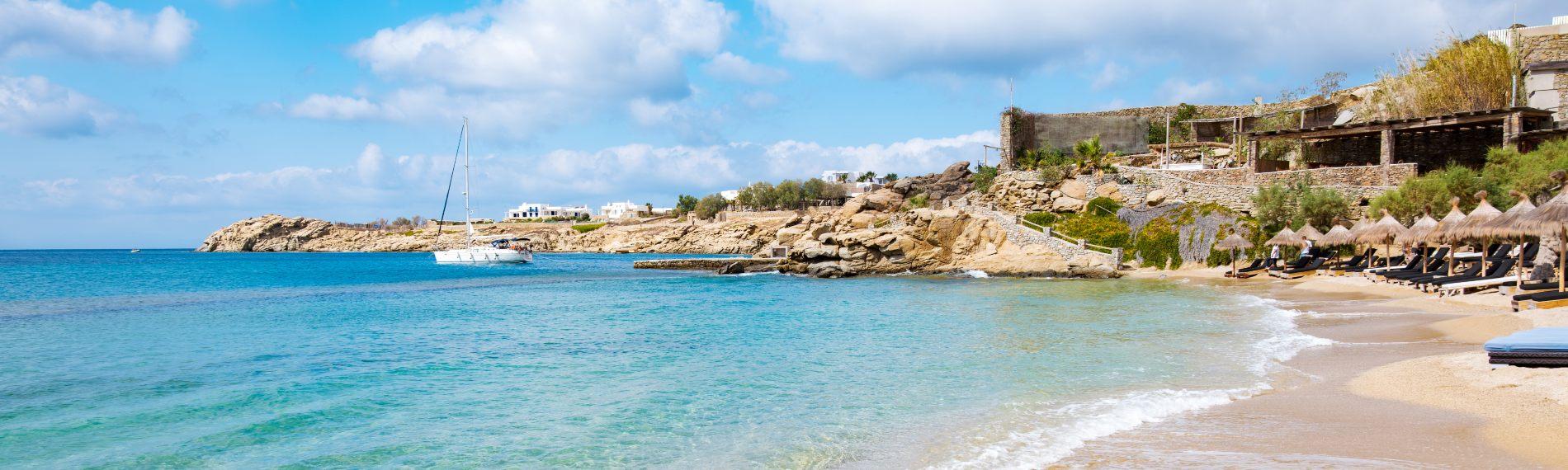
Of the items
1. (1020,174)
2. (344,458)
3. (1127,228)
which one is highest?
(1020,174)

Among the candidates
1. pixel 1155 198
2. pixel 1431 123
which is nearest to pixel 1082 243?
pixel 1155 198

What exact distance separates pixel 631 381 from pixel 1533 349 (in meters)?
10.3

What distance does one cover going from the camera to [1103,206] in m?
40.2

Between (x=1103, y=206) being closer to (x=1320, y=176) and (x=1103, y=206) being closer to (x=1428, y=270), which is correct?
(x=1320, y=176)

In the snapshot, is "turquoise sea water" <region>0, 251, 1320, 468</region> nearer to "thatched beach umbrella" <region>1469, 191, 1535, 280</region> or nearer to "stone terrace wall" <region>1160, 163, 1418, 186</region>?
"thatched beach umbrella" <region>1469, 191, 1535, 280</region>

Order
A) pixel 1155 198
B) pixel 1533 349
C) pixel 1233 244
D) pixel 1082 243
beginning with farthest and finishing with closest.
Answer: pixel 1155 198 < pixel 1082 243 < pixel 1233 244 < pixel 1533 349

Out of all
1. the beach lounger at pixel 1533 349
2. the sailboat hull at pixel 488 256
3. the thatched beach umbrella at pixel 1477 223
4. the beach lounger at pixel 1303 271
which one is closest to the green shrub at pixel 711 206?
the sailboat hull at pixel 488 256

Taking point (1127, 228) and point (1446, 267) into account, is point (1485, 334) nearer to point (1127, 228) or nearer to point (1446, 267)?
point (1446, 267)

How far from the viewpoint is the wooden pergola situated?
92.5 feet

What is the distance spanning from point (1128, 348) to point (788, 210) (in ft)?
260

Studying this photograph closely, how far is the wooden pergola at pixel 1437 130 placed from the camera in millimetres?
28203

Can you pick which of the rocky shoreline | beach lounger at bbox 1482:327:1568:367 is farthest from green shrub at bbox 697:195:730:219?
beach lounger at bbox 1482:327:1568:367

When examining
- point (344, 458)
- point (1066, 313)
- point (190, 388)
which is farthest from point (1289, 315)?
point (190, 388)

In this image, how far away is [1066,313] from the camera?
19562 mm
